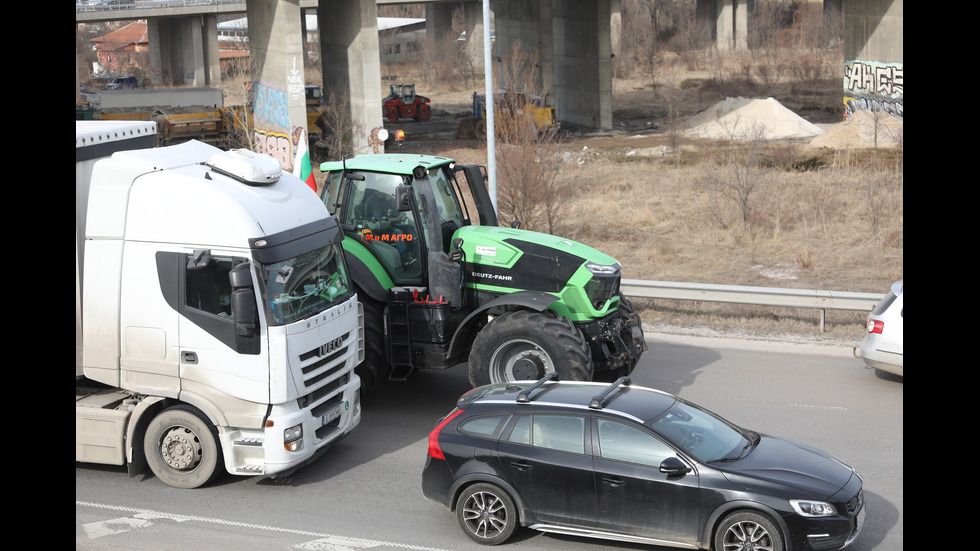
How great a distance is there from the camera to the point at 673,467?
7840 millimetres

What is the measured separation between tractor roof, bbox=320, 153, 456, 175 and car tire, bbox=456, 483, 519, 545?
4.54m

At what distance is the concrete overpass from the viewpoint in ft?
117

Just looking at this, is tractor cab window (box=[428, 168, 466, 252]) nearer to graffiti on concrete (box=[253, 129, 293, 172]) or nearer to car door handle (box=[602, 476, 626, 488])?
car door handle (box=[602, 476, 626, 488])

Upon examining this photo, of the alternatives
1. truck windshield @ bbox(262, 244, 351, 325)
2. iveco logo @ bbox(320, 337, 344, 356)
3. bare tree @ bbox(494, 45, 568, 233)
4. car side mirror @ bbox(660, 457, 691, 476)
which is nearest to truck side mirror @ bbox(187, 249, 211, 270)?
truck windshield @ bbox(262, 244, 351, 325)

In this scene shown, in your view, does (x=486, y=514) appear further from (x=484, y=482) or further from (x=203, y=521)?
(x=203, y=521)

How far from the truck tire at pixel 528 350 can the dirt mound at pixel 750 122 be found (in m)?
29.1

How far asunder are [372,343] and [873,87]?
109ft

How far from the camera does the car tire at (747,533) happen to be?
299 inches

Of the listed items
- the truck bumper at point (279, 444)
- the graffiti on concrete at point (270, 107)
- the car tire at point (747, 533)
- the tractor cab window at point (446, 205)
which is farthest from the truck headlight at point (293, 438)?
the graffiti on concrete at point (270, 107)

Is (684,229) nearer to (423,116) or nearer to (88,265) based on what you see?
(88,265)

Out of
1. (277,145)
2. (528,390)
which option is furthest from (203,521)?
(277,145)

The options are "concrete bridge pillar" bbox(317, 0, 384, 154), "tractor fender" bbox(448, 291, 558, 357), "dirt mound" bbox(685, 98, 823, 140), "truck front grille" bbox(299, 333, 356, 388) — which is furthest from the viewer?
"dirt mound" bbox(685, 98, 823, 140)

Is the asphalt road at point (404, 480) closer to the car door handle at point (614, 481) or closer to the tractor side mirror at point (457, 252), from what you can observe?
the car door handle at point (614, 481)
